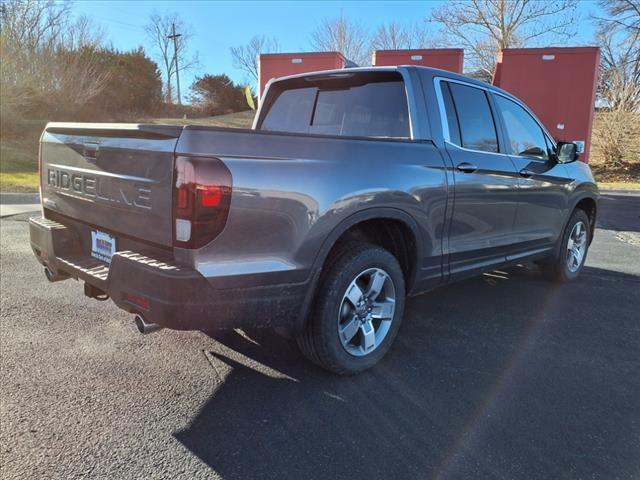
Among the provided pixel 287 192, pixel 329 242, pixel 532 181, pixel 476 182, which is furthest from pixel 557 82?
pixel 287 192

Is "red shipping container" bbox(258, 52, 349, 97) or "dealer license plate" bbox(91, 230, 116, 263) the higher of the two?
"red shipping container" bbox(258, 52, 349, 97)

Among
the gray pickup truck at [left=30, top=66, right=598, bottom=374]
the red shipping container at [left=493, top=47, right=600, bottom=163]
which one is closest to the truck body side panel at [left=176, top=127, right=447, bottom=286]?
the gray pickup truck at [left=30, top=66, right=598, bottom=374]

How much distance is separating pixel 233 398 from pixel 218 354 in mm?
590

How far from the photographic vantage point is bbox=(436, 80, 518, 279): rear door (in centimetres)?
356

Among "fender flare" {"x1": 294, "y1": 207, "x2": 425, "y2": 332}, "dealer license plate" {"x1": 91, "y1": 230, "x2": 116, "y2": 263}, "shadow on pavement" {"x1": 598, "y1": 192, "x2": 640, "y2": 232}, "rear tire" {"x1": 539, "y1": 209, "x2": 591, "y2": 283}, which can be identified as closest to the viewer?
"fender flare" {"x1": 294, "y1": 207, "x2": 425, "y2": 332}

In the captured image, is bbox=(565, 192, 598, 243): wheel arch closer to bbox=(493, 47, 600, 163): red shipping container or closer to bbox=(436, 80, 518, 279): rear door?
bbox=(436, 80, 518, 279): rear door

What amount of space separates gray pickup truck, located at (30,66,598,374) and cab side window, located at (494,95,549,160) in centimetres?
2

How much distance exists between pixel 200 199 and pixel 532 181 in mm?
3172

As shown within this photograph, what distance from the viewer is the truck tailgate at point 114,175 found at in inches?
95.0

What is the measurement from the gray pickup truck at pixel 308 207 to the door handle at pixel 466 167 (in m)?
0.01

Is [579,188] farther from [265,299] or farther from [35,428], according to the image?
[35,428]

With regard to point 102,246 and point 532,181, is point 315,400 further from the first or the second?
point 532,181

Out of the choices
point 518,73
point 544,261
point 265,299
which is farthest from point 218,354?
point 518,73

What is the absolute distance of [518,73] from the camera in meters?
9.23
